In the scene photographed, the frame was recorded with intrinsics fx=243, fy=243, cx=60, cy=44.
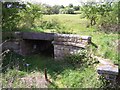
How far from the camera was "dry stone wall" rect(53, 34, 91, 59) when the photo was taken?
8.38 meters

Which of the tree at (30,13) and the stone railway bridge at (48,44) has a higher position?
the tree at (30,13)

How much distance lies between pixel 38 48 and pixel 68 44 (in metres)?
2.20

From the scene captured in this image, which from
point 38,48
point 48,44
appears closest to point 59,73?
point 38,48

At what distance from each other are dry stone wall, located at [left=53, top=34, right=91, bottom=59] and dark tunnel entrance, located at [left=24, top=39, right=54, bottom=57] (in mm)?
922

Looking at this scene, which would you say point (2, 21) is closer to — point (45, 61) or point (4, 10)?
point (4, 10)

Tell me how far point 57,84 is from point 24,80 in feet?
3.04

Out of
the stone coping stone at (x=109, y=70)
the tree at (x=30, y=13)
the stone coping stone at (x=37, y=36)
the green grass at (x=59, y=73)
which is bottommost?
the green grass at (x=59, y=73)

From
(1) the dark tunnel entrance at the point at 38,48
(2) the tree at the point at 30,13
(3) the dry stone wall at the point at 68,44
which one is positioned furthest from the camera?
(2) the tree at the point at 30,13

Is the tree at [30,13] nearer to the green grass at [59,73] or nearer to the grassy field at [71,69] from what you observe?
the grassy field at [71,69]

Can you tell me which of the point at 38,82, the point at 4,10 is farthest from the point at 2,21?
the point at 38,82

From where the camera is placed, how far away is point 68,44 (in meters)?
8.62

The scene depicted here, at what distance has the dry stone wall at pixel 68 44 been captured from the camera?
838cm

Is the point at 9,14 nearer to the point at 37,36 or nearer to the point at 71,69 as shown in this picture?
the point at 37,36

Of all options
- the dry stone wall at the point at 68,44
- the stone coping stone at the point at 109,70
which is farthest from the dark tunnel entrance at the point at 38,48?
the stone coping stone at the point at 109,70
